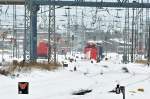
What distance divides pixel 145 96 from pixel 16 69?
13165 millimetres

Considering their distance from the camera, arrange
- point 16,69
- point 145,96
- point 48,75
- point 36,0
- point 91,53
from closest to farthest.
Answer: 1. point 145,96
2. point 16,69
3. point 48,75
4. point 36,0
5. point 91,53

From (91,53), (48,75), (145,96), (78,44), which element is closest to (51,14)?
(48,75)

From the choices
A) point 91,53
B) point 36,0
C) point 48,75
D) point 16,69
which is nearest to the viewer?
point 16,69

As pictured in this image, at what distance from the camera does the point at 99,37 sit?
17750cm

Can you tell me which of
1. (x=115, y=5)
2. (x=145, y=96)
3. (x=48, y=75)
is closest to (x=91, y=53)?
(x=115, y=5)

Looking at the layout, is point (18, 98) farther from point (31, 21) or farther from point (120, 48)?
point (120, 48)

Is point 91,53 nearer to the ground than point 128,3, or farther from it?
nearer to the ground

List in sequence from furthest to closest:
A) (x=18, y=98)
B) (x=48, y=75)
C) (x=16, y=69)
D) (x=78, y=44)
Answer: (x=78, y=44) < (x=48, y=75) < (x=16, y=69) < (x=18, y=98)

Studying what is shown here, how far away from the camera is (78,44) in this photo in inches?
6939

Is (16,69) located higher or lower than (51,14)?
lower

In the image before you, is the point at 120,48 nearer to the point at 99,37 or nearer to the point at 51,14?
the point at 99,37

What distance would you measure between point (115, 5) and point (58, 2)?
585 cm

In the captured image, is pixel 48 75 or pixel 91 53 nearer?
pixel 48 75

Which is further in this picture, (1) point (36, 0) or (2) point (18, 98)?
(1) point (36, 0)
